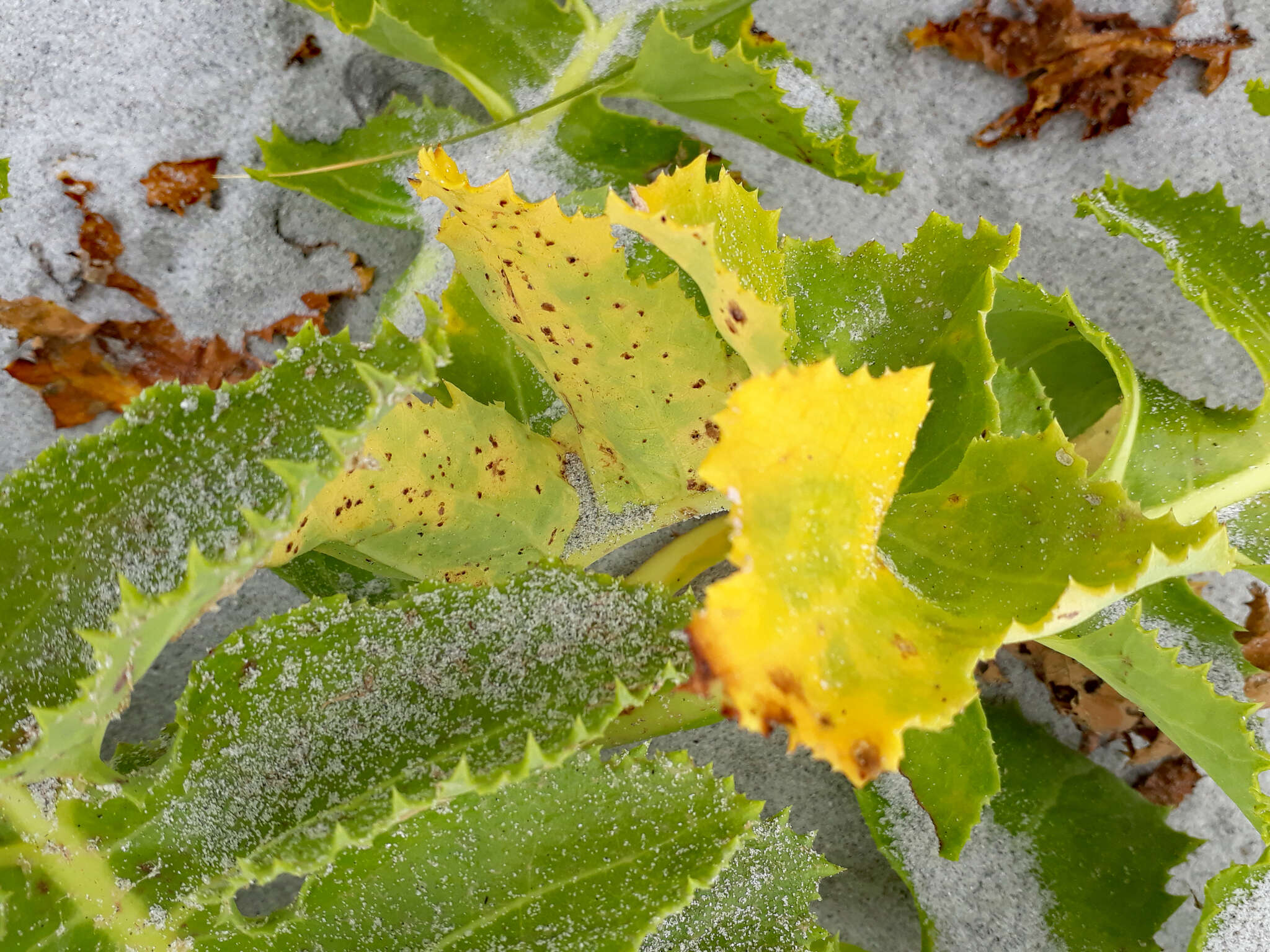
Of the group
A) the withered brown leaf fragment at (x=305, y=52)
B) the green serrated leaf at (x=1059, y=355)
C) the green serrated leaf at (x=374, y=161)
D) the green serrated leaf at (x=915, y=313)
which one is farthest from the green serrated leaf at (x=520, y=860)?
the withered brown leaf fragment at (x=305, y=52)

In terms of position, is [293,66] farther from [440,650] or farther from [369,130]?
[440,650]

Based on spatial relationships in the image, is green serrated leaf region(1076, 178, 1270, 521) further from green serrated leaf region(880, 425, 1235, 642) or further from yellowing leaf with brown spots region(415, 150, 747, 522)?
yellowing leaf with brown spots region(415, 150, 747, 522)

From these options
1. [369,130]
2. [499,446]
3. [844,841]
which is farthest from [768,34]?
[844,841]

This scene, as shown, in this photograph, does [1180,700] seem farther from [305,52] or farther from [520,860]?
[305,52]

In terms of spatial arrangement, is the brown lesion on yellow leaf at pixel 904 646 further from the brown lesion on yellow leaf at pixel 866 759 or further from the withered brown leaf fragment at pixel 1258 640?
the withered brown leaf fragment at pixel 1258 640

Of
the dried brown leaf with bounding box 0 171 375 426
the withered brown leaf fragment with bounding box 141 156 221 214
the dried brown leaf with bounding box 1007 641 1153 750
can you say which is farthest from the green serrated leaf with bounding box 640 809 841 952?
the withered brown leaf fragment with bounding box 141 156 221 214
